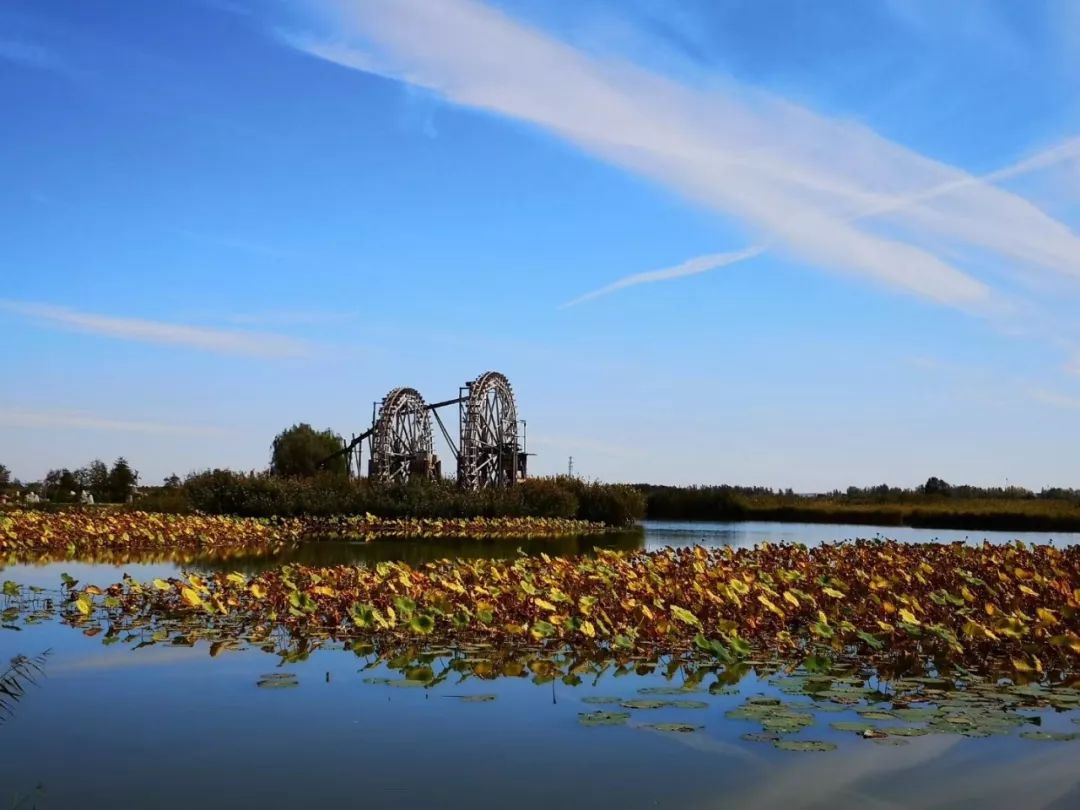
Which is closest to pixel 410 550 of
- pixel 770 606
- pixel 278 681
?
pixel 770 606

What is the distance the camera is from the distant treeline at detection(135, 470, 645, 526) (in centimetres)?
2817

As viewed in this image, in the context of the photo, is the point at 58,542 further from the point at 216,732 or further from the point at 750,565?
the point at 216,732

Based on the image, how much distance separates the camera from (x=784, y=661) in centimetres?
743

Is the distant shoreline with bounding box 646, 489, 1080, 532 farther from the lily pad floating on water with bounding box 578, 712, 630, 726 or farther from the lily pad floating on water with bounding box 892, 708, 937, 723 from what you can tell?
the lily pad floating on water with bounding box 578, 712, 630, 726

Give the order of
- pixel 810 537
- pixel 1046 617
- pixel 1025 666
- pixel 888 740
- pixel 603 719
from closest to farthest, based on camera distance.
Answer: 1. pixel 888 740
2. pixel 603 719
3. pixel 1025 666
4. pixel 1046 617
5. pixel 810 537

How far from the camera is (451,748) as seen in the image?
5305 mm

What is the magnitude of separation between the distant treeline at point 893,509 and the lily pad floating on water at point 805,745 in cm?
3074

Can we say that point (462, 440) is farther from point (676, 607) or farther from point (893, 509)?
point (676, 607)

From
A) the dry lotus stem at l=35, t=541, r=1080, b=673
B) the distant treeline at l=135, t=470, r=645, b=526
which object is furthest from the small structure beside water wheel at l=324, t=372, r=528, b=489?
the dry lotus stem at l=35, t=541, r=1080, b=673

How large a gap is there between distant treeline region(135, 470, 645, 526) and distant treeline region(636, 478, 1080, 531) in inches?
395

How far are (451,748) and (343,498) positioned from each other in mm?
23555

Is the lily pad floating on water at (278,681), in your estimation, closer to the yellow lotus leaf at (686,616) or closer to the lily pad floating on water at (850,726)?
the yellow lotus leaf at (686,616)

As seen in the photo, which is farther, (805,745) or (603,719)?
(603,719)

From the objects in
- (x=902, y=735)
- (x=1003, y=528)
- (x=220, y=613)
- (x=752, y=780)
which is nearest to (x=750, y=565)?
(x=220, y=613)
